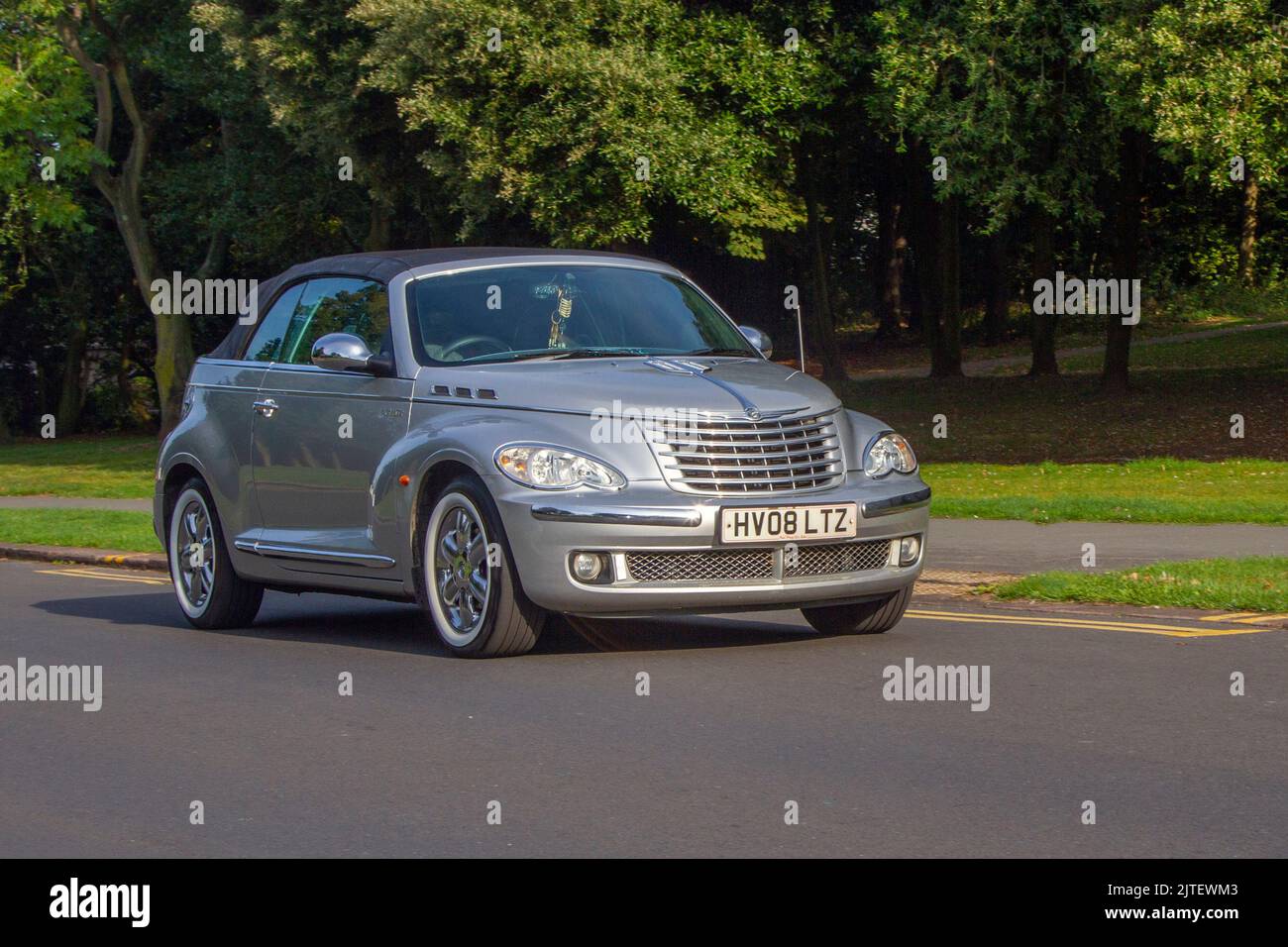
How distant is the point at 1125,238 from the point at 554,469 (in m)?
22.0

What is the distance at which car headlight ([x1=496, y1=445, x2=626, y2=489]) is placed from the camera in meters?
8.80

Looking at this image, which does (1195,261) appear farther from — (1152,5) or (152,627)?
(152,627)

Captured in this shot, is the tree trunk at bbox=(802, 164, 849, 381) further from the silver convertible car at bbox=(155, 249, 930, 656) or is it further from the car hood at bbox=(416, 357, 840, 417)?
the car hood at bbox=(416, 357, 840, 417)

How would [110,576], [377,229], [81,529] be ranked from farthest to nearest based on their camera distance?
[377,229]
[81,529]
[110,576]

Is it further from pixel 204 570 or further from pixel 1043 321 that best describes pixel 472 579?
pixel 1043 321

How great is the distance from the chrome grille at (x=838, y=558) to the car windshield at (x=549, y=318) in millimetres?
1489

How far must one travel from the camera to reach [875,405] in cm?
3328

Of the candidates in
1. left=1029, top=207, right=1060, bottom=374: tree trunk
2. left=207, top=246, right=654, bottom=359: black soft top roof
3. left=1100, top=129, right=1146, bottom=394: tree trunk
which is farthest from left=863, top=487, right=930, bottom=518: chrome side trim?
left=1029, top=207, right=1060, bottom=374: tree trunk

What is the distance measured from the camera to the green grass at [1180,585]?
417 inches

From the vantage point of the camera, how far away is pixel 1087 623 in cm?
1023
